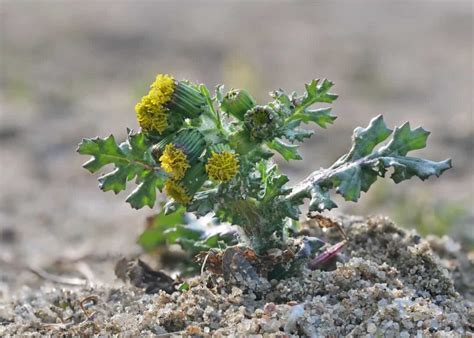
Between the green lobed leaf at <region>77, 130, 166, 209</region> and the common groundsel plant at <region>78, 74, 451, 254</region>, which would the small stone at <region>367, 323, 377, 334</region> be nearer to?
the common groundsel plant at <region>78, 74, 451, 254</region>

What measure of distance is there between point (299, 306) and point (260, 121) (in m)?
0.57

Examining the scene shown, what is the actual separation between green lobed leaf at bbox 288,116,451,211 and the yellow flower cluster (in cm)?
50

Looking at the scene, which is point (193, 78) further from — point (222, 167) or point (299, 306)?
point (299, 306)

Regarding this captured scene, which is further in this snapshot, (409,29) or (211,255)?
(409,29)

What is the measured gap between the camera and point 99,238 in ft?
16.7

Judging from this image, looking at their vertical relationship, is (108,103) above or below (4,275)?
above

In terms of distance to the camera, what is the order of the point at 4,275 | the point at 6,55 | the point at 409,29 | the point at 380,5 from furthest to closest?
the point at 380,5
the point at 409,29
the point at 6,55
the point at 4,275

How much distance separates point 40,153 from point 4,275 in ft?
8.55

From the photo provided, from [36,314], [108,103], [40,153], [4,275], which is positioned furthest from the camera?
[108,103]

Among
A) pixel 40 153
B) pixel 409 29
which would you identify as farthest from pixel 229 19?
pixel 40 153

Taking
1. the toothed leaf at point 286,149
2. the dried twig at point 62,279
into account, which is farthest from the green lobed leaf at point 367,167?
the dried twig at point 62,279

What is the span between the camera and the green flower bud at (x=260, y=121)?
2.72m

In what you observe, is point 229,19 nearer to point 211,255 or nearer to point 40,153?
point 40,153

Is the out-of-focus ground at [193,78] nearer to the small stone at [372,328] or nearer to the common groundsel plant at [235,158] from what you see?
the common groundsel plant at [235,158]
